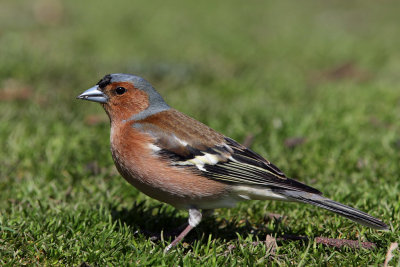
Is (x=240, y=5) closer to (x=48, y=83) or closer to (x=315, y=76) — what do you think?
(x=315, y=76)

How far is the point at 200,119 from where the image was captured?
7.14m

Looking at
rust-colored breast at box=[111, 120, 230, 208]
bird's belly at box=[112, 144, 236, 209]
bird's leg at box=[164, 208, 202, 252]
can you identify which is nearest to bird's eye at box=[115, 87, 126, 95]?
rust-colored breast at box=[111, 120, 230, 208]

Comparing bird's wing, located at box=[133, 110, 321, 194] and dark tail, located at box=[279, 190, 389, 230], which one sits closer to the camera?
dark tail, located at box=[279, 190, 389, 230]

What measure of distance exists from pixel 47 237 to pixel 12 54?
→ 5.98m

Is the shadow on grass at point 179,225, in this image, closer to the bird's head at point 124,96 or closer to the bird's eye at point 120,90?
the bird's head at point 124,96

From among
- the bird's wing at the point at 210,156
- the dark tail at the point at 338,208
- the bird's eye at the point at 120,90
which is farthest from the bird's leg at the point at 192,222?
the bird's eye at the point at 120,90

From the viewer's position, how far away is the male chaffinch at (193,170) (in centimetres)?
414

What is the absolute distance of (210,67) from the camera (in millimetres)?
9906

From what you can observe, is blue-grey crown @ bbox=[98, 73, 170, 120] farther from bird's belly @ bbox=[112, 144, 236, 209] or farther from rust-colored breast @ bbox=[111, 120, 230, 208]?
bird's belly @ bbox=[112, 144, 236, 209]

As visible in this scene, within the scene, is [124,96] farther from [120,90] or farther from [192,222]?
[192,222]

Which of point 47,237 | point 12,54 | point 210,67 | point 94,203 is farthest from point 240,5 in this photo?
point 47,237

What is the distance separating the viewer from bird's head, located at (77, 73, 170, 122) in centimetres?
471

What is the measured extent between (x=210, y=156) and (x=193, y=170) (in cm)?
19

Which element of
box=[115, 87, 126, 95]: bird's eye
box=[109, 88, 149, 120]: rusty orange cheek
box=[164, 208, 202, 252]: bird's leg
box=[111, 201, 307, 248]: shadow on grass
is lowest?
box=[111, 201, 307, 248]: shadow on grass
